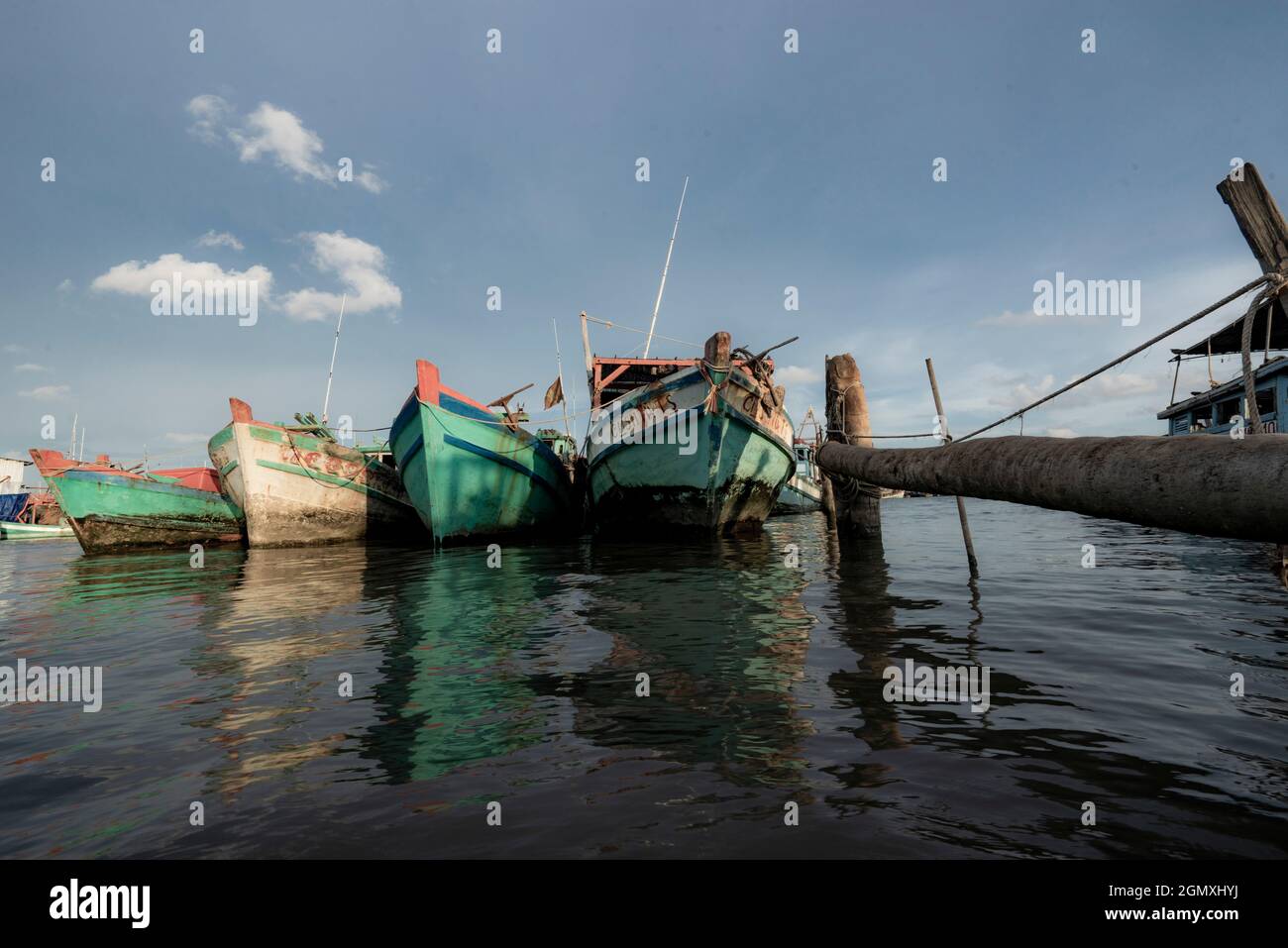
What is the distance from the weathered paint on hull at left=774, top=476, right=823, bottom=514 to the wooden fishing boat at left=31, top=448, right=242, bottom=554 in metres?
27.7

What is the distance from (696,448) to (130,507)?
18760mm

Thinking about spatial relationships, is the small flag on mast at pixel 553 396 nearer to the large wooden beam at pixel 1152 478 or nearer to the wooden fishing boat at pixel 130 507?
the wooden fishing boat at pixel 130 507

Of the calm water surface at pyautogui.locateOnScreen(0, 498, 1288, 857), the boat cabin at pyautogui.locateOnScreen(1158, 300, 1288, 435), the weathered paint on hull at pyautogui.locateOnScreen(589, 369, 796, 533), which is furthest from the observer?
the boat cabin at pyautogui.locateOnScreen(1158, 300, 1288, 435)

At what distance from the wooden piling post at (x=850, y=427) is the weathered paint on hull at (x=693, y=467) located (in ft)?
7.14

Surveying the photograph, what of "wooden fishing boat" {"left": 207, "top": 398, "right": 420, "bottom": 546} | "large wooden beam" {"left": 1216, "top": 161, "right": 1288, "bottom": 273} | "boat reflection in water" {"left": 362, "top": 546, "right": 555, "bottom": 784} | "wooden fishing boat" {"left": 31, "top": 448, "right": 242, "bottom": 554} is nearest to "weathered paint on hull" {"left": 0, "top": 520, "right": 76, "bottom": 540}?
"wooden fishing boat" {"left": 31, "top": 448, "right": 242, "bottom": 554}

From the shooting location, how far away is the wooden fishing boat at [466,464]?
15.5m

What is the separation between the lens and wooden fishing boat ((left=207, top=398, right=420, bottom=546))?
18297 mm

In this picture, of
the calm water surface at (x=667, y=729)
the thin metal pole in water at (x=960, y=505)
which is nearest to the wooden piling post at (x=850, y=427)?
the thin metal pole in water at (x=960, y=505)

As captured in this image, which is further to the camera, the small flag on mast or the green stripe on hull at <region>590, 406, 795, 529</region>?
the small flag on mast

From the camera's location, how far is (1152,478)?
3.12 metres

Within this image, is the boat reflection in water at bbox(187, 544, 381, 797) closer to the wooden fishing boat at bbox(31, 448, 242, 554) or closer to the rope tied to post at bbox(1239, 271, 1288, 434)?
the rope tied to post at bbox(1239, 271, 1288, 434)
